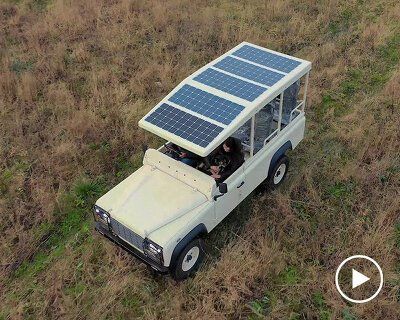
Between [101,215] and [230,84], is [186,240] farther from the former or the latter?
[230,84]

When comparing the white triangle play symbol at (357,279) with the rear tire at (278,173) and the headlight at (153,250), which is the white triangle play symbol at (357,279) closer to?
the rear tire at (278,173)

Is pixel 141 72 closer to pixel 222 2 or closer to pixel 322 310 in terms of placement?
pixel 222 2

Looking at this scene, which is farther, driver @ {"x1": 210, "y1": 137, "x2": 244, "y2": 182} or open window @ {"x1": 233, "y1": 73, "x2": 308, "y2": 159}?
open window @ {"x1": 233, "y1": 73, "x2": 308, "y2": 159}

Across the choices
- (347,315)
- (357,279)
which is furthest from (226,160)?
(347,315)

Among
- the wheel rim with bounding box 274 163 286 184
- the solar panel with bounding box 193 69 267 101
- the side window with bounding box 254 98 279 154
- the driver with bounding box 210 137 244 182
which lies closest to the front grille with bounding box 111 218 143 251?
the driver with bounding box 210 137 244 182

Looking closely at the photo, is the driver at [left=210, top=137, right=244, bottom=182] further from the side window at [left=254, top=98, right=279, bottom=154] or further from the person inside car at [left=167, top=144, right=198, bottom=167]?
the side window at [left=254, top=98, right=279, bottom=154]

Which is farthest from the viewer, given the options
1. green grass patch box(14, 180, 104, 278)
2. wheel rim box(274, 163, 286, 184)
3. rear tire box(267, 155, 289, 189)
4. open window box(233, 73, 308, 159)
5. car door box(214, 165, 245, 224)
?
wheel rim box(274, 163, 286, 184)

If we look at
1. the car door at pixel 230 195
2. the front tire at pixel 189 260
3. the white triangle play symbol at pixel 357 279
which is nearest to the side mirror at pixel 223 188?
the car door at pixel 230 195
